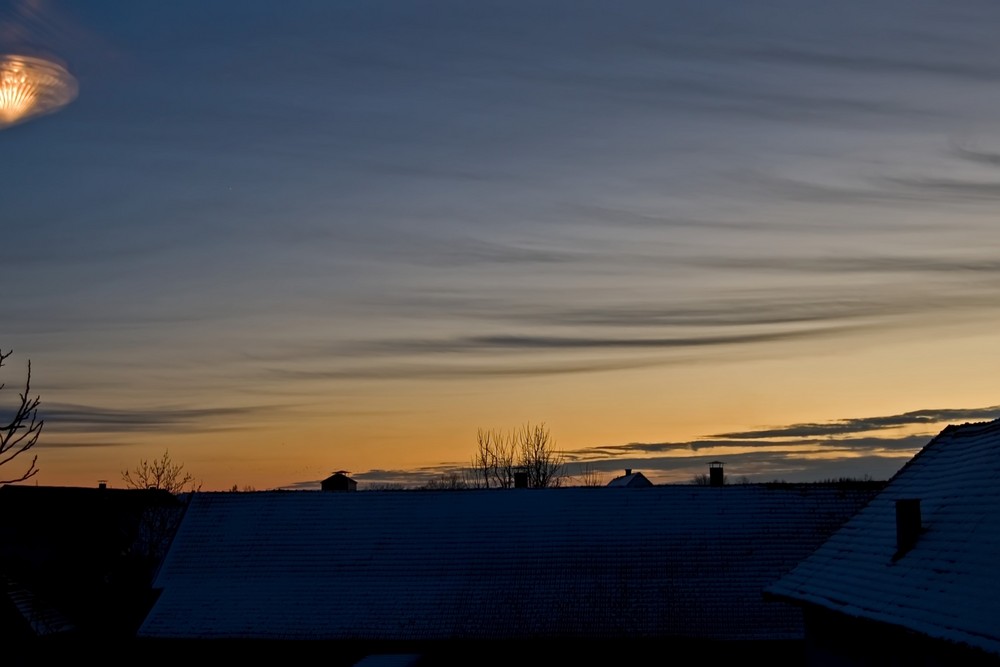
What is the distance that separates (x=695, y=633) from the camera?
103 ft

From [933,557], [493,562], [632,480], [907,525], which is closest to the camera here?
[933,557]

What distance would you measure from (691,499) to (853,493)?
580 centimetres

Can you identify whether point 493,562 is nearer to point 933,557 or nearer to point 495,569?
point 495,569

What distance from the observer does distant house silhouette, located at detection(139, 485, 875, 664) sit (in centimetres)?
3186

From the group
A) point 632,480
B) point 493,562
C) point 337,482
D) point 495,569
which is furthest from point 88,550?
point 632,480

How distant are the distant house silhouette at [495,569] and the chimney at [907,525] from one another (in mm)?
9424

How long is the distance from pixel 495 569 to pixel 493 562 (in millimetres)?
384

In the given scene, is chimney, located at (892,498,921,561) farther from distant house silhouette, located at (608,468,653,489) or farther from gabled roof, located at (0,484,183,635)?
distant house silhouette, located at (608,468,653,489)

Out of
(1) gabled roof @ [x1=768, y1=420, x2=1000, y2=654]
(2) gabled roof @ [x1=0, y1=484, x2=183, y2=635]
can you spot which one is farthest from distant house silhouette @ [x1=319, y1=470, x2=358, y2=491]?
(1) gabled roof @ [x1=768, y1=420, x2=1000, y2=654]

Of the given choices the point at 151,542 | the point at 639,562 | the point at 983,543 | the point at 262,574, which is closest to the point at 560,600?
the point at 639,562

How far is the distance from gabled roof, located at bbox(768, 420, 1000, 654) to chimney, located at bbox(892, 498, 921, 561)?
0.61 feet

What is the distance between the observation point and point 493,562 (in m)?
34.8

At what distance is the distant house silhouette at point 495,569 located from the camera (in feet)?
105

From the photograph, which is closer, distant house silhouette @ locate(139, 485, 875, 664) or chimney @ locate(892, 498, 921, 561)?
chimney @ locate(892, 498, 921, 561)
